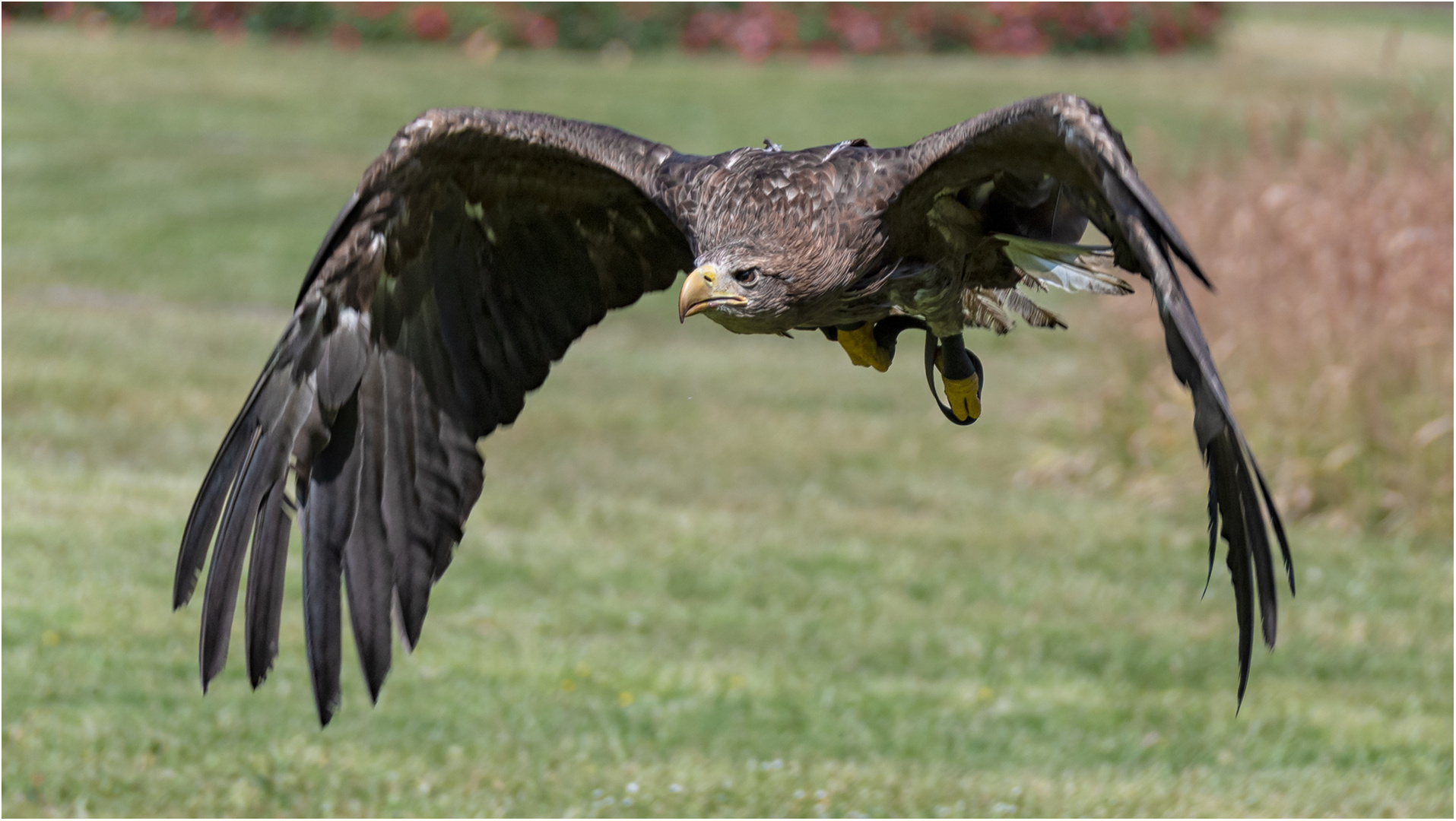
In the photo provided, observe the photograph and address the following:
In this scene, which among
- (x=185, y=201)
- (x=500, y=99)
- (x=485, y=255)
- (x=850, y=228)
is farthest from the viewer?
(x=500, y=99)

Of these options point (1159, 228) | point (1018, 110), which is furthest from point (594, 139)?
point (1159, 228)

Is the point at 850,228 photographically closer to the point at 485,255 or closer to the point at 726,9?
the point at 485,255

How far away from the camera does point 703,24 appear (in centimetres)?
2436

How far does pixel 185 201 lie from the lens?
1838 cm

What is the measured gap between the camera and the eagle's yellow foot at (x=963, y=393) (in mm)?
5531

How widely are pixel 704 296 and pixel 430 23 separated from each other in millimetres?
19847

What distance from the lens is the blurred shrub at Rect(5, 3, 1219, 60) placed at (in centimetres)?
2370

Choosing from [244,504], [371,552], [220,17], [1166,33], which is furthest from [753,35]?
[244,504]

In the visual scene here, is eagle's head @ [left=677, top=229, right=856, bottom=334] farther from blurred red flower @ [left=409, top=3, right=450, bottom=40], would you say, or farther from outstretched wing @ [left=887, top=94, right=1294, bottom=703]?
blurred red flower @ [left=409, top=3, right=450, bottom=40]

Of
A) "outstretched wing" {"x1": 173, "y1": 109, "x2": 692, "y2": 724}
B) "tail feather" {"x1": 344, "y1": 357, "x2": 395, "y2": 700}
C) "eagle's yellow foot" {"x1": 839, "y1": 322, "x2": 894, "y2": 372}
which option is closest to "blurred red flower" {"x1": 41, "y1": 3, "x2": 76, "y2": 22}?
"outstretched wing" {"x1": 173, "y1": 109, "x2": 692, "y2": 724}

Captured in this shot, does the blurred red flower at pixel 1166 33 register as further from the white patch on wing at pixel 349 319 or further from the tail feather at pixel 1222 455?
the tail feather at pixel 1222 455

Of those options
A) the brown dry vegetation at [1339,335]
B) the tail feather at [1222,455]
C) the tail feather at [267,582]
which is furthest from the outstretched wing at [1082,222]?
the brown dry vegetation at [1339,335]

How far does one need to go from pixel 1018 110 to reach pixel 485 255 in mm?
2083

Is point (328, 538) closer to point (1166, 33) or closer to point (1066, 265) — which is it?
point (1066, 265)
